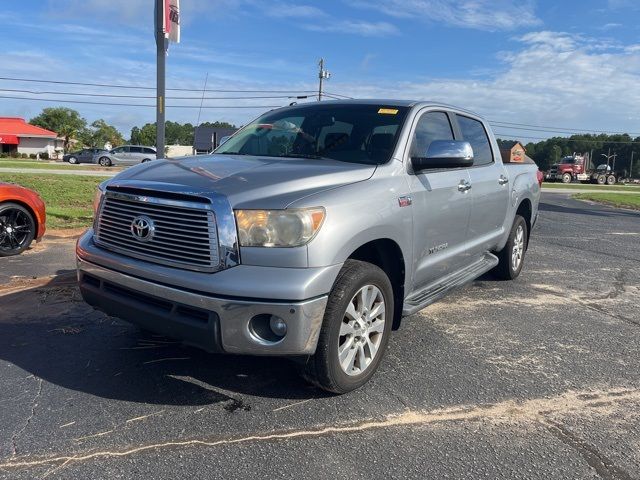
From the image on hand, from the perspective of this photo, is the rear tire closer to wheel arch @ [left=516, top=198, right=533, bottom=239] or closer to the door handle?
wheel arch @ [left=516, top=198, right=533, bottom=239]

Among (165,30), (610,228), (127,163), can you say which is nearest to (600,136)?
(127,163)

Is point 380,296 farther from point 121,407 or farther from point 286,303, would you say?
point 121,407

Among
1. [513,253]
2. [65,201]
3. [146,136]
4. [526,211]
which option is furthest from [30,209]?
[146,136]

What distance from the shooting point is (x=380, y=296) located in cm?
361

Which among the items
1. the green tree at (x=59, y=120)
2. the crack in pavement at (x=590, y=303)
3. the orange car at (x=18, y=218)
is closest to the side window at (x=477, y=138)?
the crack in pavement at (x=590, y=303)

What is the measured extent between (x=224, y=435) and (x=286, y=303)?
791 millimetres

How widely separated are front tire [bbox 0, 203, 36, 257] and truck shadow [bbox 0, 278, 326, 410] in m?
2.58

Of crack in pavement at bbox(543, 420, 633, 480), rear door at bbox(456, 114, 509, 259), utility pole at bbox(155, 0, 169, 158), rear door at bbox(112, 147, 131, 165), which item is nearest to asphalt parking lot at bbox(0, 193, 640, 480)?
crack in pavement at bbox(543, 420, 633, 480)

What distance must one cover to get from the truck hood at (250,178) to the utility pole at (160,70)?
4.90m

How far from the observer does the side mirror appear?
402cm

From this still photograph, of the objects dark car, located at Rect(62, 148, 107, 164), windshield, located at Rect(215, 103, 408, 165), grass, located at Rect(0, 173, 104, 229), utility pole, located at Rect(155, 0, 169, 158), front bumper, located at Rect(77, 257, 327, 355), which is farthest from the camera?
dark car, located at Rect(62, 148, 107, 164)

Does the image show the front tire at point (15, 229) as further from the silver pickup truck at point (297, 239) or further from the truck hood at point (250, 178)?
the truck hood at point (250, 178)

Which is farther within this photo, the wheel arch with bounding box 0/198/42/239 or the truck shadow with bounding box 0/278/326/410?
the wheel arch with bounding box 0/198/42/239

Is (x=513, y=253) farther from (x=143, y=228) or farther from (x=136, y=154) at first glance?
(x=136, y=154)
